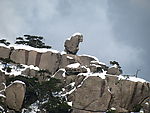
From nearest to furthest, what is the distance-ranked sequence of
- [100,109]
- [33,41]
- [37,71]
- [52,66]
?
[100,109], [37,71], [52,66], [33,41]

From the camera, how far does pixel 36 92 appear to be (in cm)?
4422

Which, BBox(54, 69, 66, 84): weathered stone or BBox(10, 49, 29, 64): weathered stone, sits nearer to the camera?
BBox(54, 69, 66, 84): weathered stone

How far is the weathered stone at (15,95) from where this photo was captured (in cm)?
3812

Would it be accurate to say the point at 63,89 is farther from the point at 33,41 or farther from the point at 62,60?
the point at 33,41

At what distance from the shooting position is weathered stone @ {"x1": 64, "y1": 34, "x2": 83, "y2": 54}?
6294 cm

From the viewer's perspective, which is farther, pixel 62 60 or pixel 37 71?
pixel 62 60

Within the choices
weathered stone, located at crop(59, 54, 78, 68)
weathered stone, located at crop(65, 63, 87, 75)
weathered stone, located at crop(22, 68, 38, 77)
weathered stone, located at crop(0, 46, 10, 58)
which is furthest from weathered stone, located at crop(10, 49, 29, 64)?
weathered stone, located at crop(65, 63, 87, 75)

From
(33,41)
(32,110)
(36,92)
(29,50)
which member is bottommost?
(32,110)

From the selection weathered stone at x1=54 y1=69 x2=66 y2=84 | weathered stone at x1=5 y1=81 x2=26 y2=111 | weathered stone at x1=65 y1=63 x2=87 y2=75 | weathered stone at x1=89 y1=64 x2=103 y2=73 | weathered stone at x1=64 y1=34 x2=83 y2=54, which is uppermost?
weathered stone at x1=64 y1=34 x2=83 y2=54

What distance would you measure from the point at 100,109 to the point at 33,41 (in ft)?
127

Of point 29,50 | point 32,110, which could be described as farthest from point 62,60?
point 32,110

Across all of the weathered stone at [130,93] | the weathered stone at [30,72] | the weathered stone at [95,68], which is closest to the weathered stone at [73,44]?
the weathered stone at [95,68]

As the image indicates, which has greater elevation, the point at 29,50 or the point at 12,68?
the point at 29,50

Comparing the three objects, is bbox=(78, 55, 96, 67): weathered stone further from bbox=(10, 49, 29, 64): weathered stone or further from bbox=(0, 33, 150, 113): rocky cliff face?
bbox=(10, 49, 29, 64): weathered stone
